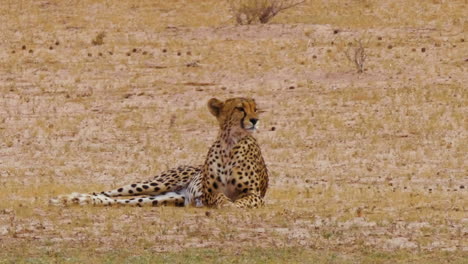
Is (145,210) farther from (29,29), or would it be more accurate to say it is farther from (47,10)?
(47,10)

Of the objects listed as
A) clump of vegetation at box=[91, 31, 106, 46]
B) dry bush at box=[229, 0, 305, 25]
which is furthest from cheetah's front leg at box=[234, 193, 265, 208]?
dry bush at box=[229, 0, 305, 25]

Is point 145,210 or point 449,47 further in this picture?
point 449,47

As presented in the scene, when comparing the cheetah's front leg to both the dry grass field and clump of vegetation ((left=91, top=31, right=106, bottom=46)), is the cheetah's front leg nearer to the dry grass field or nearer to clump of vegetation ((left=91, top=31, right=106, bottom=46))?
the dry grass field

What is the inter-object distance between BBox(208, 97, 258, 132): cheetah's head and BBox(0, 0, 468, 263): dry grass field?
3.30 ft

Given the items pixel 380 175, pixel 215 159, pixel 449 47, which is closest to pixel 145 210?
pixel 215 159

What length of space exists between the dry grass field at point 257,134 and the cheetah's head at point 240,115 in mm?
1007

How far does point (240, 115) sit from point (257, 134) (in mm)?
8775

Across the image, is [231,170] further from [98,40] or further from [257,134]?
[98,40]

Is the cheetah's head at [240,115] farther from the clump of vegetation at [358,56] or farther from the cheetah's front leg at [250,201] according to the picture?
the clump of vegetation at [358,56]

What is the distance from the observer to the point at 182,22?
1532 inches

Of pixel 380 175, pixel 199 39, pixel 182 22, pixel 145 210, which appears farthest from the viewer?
pixel 182 22

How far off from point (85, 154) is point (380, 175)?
5.03 meters

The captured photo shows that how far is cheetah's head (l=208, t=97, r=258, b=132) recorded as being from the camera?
53.7 feet

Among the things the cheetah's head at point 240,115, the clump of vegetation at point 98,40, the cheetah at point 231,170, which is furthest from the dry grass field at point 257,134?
the cheetah's head at point 240,115
